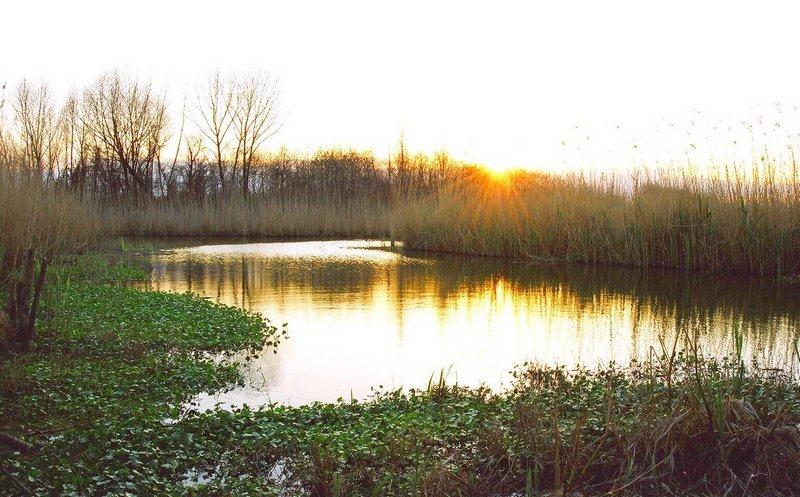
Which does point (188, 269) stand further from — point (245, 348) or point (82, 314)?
point (245, 348)

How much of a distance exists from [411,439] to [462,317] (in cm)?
446

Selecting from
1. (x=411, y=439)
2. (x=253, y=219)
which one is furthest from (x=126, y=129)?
(x=411, y=439)

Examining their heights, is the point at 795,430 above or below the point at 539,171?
below

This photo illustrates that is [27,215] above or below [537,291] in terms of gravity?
above

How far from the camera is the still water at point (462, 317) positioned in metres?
5.47

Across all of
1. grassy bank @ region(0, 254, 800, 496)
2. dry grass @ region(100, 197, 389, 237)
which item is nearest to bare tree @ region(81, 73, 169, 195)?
dry grass @ region(100, 197, 389, 237)

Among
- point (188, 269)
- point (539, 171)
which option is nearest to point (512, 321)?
point (188, 269)

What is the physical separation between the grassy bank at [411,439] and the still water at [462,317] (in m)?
0.46

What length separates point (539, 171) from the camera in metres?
16.8

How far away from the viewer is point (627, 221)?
13484 mm

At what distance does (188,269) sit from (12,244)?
5.14m

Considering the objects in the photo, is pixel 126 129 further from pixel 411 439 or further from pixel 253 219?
pixel 411 439

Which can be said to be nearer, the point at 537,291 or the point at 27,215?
the point at 27,215

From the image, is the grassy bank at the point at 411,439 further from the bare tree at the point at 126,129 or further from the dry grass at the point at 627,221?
the bare tree at the point at 126,129
